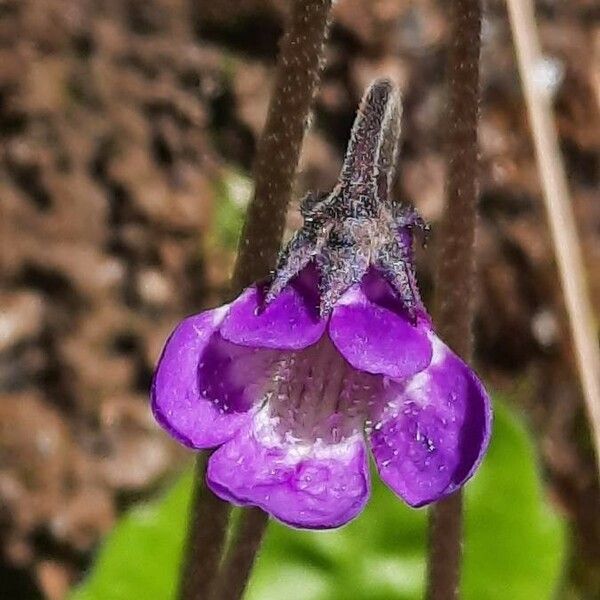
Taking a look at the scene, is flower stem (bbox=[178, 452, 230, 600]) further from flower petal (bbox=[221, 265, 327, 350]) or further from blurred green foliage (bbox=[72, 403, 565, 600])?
blurred green foliage (bbox=[72, 403, 565, 600])

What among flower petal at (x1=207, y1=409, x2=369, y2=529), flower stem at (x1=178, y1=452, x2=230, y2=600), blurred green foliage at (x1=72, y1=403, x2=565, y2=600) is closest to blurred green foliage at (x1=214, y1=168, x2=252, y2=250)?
blurred green foliage at (x1=72, y1=403, x2=565, y2=600)

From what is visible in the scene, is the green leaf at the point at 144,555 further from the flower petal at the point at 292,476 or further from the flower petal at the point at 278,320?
the flower petal at the point at 278,320

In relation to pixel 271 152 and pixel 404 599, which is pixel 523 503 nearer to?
pixel 404 599

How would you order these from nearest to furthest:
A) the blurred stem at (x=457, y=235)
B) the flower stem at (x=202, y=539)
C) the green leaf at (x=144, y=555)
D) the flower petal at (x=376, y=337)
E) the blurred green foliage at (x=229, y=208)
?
the flower petal at (x=376, y=337), the blurred stem at (x=457, y=235), the flower stem at (x=202, y=539), the green leaf at (x=144, y=555), the blurred green foliage at (x=229, y=208)

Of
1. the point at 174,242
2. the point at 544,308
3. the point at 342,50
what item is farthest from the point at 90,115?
the point at 544,308

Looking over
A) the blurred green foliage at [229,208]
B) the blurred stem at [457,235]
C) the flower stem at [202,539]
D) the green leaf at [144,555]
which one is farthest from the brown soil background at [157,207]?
the blurred stem at [457,235]

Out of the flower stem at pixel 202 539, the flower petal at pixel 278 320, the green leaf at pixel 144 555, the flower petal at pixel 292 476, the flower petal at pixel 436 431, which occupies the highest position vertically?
the flower petal at pixel 278 320
